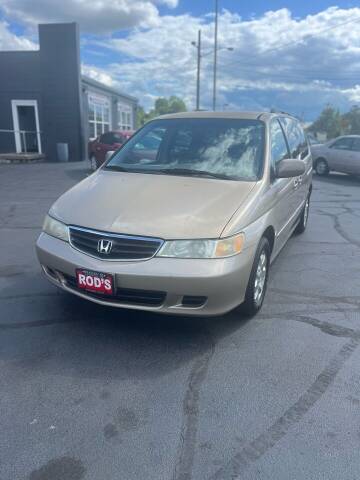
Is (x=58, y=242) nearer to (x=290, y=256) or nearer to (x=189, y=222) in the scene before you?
(x=189, y=222)

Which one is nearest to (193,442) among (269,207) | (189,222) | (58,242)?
(189,222)

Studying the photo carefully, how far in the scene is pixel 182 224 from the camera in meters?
2.91

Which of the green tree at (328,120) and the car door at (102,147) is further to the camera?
the green tree at (328,120)

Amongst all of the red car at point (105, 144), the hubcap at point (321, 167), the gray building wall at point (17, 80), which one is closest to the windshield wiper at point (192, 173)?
the red car at point (105, 144)

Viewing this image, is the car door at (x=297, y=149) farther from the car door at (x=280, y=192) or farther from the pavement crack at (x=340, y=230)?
the pavement crack at (x=340, y=230)

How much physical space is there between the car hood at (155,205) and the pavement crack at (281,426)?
49.5 inches

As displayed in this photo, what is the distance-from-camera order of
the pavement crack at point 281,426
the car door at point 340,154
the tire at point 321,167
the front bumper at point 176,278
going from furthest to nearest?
the tire at point 321,167 → the car door at point 340,154 → the front bumper at point 176,278 → the pavement crack at point 281,426

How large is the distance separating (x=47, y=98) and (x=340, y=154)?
13.6 metres

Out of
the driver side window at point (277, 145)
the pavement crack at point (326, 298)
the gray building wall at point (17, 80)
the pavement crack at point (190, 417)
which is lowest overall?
the pavement crack at point (190, 417)

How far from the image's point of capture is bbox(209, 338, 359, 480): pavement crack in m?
2.02

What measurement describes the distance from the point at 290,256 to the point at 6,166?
15040 millimetres

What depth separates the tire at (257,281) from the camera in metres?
3.25

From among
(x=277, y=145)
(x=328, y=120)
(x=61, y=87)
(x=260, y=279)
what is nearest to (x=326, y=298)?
(x=260, y=279)

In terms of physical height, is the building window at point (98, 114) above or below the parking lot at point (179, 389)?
above
